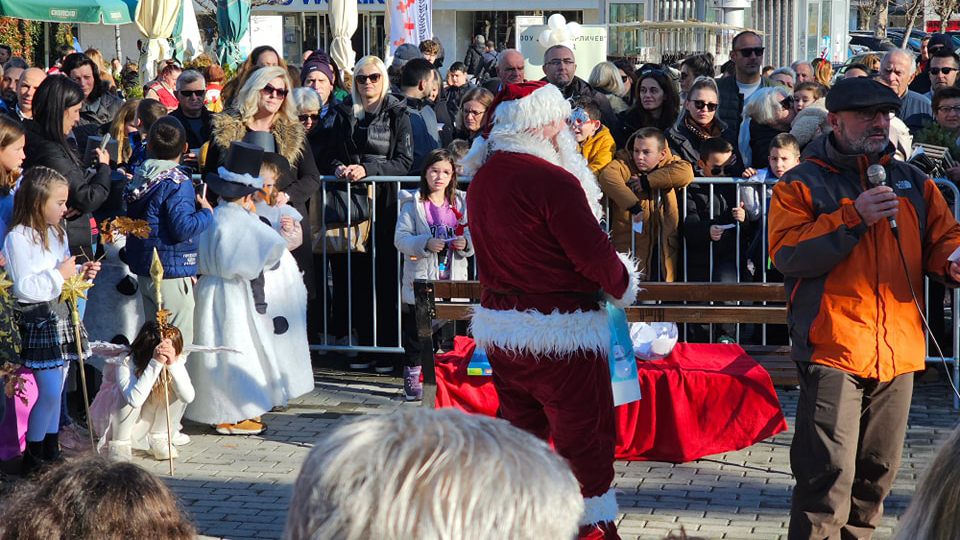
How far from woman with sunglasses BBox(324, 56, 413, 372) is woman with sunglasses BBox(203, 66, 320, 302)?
477 mm

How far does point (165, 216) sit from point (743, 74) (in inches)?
224

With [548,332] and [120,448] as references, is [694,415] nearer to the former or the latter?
[548,332]

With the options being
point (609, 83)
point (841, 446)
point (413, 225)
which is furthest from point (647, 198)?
point (841, 446)

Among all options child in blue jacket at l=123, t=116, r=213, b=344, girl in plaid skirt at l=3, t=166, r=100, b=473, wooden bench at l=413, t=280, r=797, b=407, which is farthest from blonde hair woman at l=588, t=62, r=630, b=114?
girl in plaid skirt at l=3, t=166, r=100, b=473

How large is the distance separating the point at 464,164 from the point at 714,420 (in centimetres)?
233

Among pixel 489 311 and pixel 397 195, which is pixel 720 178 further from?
pixel 489 311

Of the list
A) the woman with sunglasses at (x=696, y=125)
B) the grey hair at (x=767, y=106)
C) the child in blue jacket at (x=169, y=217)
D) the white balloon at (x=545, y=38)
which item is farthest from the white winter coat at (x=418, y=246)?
the white balloon at (x=545, y=38)

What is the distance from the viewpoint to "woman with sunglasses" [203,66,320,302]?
7703 millimetres

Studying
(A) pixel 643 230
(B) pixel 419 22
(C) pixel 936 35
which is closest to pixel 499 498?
(A) pixel 643 230

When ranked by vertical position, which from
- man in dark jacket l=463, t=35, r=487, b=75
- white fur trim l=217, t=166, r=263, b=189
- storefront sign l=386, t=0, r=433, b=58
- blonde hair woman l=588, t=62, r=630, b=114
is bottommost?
white fur trim l=217, t=166, r=263, b=189

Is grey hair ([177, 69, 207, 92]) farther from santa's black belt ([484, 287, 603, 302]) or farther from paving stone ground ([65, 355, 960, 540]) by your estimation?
santa's black belt ([484, 287, 603, 302])

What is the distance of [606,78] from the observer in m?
10.6

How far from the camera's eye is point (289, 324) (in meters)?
7.44

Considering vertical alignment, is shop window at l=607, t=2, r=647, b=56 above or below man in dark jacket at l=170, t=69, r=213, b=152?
above
